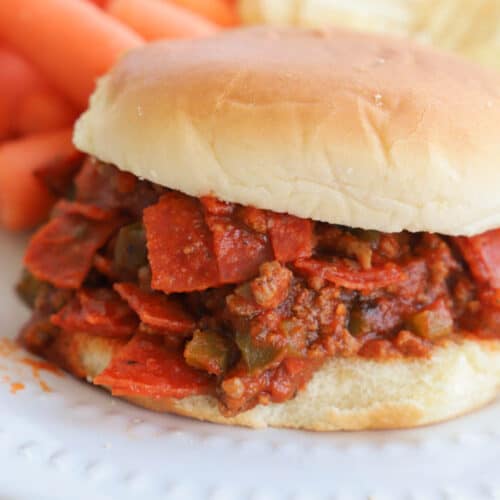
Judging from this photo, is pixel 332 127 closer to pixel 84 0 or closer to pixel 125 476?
pixel 125 476

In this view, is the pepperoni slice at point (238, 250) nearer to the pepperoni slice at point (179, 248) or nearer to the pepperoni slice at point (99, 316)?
the pepperoni slice at point (179, 248)

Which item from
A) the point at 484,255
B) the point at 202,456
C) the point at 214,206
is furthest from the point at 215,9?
the point at 202,456

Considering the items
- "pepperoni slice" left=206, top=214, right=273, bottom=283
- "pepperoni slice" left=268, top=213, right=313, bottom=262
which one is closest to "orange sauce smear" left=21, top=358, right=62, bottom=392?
"pepperoni slice" left=206, top=214, right=273, bottom=283

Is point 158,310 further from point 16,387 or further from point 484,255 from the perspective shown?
point 484,255

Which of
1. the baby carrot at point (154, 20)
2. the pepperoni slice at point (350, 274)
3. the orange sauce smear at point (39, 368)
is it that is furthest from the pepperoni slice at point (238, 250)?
the baby carrot at point (154, 20)

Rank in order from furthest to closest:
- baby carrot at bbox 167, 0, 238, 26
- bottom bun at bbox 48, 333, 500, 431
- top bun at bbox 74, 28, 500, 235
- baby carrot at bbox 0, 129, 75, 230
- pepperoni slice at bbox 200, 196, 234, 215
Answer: baby carrot at bbox 167, 0, 238, 26
baby carrot at bbox 0, 129, 75, 230
bottom bun at bbox 48, 333, 500, 431
pepperoni slice at bbox 200, 196, 234, 215
top bun at bbox 74, 28, 500, 235

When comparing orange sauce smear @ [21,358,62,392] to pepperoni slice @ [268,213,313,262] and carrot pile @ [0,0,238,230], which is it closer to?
pepperoni slice @ [268,213,313,262]

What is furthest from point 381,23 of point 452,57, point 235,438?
point 235,438
